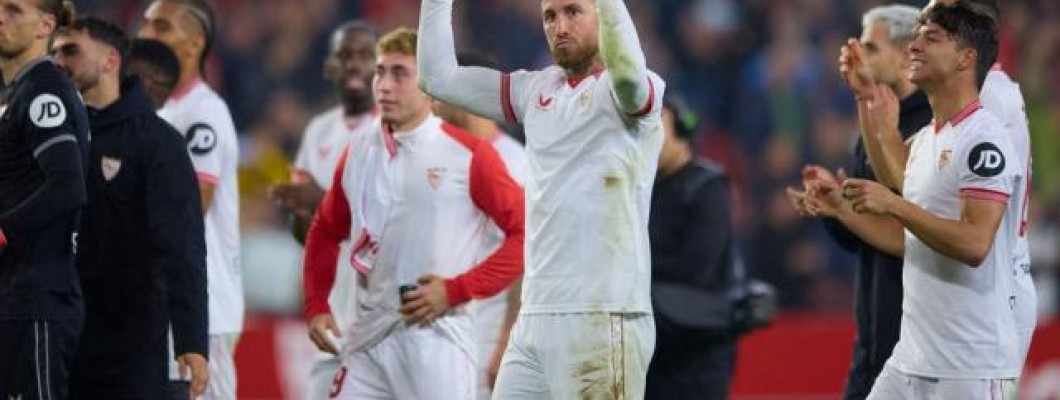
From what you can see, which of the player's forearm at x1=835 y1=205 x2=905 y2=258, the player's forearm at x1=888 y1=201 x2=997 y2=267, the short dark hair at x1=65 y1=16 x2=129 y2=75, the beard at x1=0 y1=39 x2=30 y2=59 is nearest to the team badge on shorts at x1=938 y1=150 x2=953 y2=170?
the player's forearm at x1=888 y1=201 x2=997 y2=267

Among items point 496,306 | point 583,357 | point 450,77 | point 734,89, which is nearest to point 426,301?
point 450,77

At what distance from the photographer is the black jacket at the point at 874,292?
853cm

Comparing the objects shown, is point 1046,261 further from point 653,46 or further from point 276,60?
point 276,60

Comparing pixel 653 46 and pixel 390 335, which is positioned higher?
pixel 653 46

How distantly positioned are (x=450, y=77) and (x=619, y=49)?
86cm

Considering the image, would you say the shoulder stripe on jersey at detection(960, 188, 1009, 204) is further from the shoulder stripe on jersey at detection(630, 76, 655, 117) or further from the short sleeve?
the short sleeve

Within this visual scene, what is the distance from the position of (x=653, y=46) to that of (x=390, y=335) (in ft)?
28.7

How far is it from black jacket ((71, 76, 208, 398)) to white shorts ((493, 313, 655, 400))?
53.6 inches

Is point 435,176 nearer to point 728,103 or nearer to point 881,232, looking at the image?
point 881,232

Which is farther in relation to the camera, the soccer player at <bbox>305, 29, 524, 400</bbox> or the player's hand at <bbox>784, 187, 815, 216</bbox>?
the soccer player at <bbox>305, 29, 524, 400</bbox>

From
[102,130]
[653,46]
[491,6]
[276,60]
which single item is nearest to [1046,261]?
[653,46]

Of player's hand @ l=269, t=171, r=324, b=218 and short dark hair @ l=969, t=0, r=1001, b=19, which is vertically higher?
short dark hair @ l=969, t=0, r=1001, b=19

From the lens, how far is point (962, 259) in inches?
292

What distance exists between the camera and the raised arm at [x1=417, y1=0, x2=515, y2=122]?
309 inches
